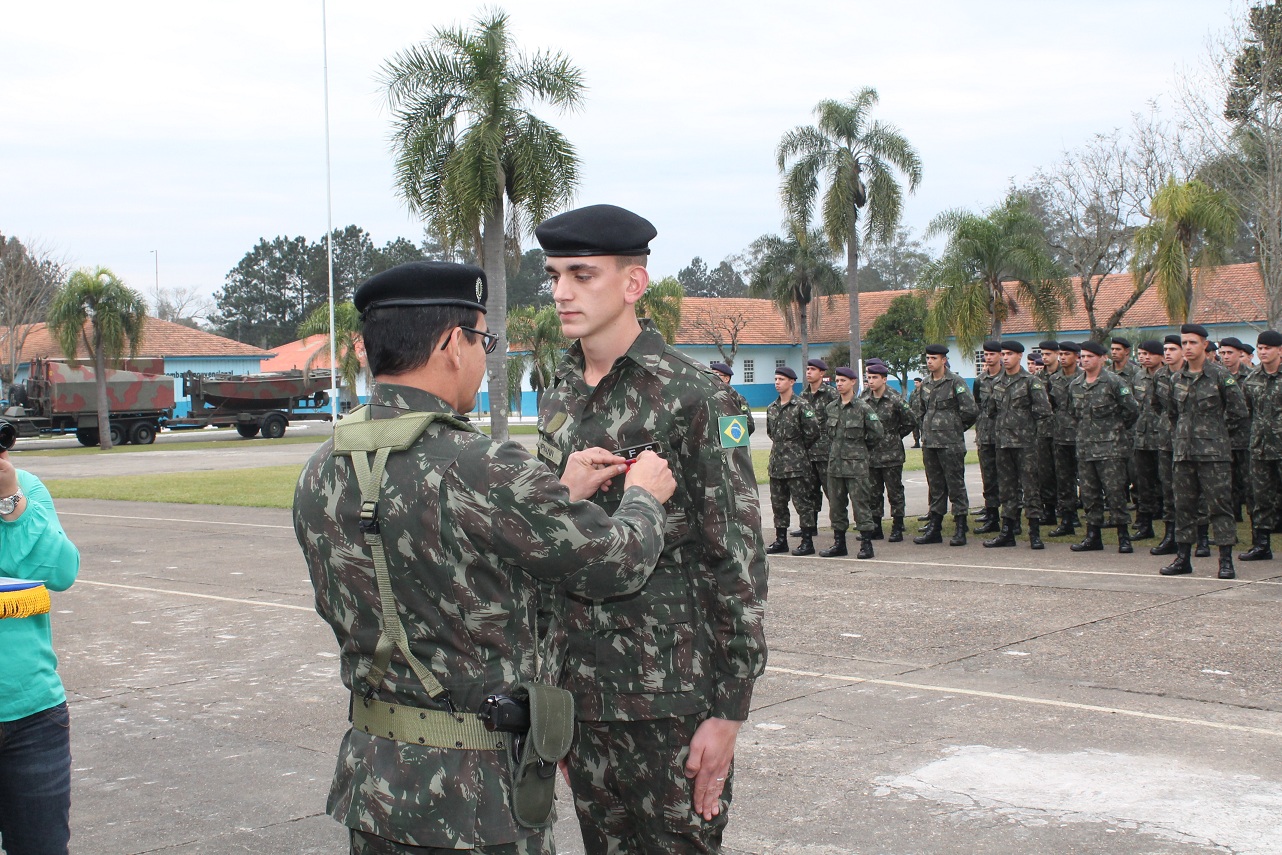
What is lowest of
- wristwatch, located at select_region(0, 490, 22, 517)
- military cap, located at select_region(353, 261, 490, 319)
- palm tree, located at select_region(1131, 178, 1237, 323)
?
wristwatch, located at select_region(0, 490, 22, 517)

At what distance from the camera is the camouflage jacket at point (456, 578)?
2213mm

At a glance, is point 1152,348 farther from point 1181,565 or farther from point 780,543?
point 780,543

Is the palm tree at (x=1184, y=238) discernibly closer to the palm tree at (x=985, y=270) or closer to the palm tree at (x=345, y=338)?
the palm tree at (x=985, y=270)

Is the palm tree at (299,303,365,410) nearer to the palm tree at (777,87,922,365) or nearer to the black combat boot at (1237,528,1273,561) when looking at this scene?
the palm tree at (777,87,922,365)

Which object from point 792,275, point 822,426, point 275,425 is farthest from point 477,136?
point 792,275

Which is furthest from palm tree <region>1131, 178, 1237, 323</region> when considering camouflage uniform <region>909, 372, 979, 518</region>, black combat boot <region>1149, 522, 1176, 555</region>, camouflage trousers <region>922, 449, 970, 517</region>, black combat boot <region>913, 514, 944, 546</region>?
black combat boot <region>1149, 522, 1176, 555</region>

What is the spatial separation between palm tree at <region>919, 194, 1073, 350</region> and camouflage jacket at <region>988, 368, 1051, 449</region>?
814 inches

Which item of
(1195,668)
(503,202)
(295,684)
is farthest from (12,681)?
(503,202)

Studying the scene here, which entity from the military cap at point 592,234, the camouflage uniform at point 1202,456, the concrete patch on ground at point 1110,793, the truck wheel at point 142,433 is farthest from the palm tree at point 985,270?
the military cap at point 592,234

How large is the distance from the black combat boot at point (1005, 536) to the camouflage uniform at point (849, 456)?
1.37 metres

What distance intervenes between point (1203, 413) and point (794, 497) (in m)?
4.18

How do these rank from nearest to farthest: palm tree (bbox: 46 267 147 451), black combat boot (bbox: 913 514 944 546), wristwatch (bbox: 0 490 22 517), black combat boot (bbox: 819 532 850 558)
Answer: wristwatch (bbox: 0 490 22 517)
black combat boot (bbox: 819 532 850 558)
black combat boot (bbox: 913 514 944 546)
palm tree (bbox: 46 267 147 451)

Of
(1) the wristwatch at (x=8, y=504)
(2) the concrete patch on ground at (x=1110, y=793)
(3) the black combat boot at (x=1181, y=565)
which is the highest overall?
(1) the wristwatch at (x=8, y=504)

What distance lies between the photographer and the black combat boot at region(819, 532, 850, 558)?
40.1 feet
